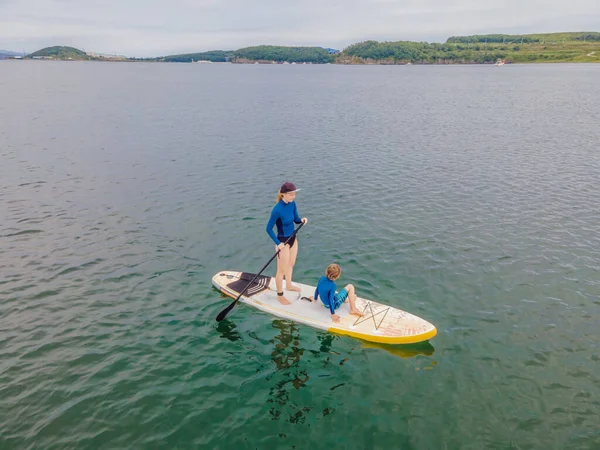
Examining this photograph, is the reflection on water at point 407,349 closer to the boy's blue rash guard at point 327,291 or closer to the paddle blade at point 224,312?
the boy's blue rash guard at point 327,291

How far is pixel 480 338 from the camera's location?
1209 centimetres

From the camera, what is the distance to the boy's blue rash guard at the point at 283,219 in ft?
39.1

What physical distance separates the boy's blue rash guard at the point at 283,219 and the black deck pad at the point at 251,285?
2.66 meters

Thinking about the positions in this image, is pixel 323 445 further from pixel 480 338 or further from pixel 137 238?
pixel 137 238

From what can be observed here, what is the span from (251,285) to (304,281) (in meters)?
2.25

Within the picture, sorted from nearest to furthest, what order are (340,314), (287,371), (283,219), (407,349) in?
(287,371) → (407,349) → (283,219) → (340,314)

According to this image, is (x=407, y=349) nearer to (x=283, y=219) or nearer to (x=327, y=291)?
(x=327, y=291)

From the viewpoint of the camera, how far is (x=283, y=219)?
12.1m

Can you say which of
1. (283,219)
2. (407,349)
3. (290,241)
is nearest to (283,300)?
(290,241)

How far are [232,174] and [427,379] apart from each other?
21.5 metres

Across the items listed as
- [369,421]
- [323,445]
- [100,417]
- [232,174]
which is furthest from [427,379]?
[232,174]

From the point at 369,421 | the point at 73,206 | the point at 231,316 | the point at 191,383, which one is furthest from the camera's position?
the point at 73,206

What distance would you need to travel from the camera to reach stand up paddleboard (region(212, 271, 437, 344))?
11.8 metres

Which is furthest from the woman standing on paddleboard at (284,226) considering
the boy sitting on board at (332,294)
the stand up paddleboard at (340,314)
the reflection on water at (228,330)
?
the reflection on water at (228,330)
